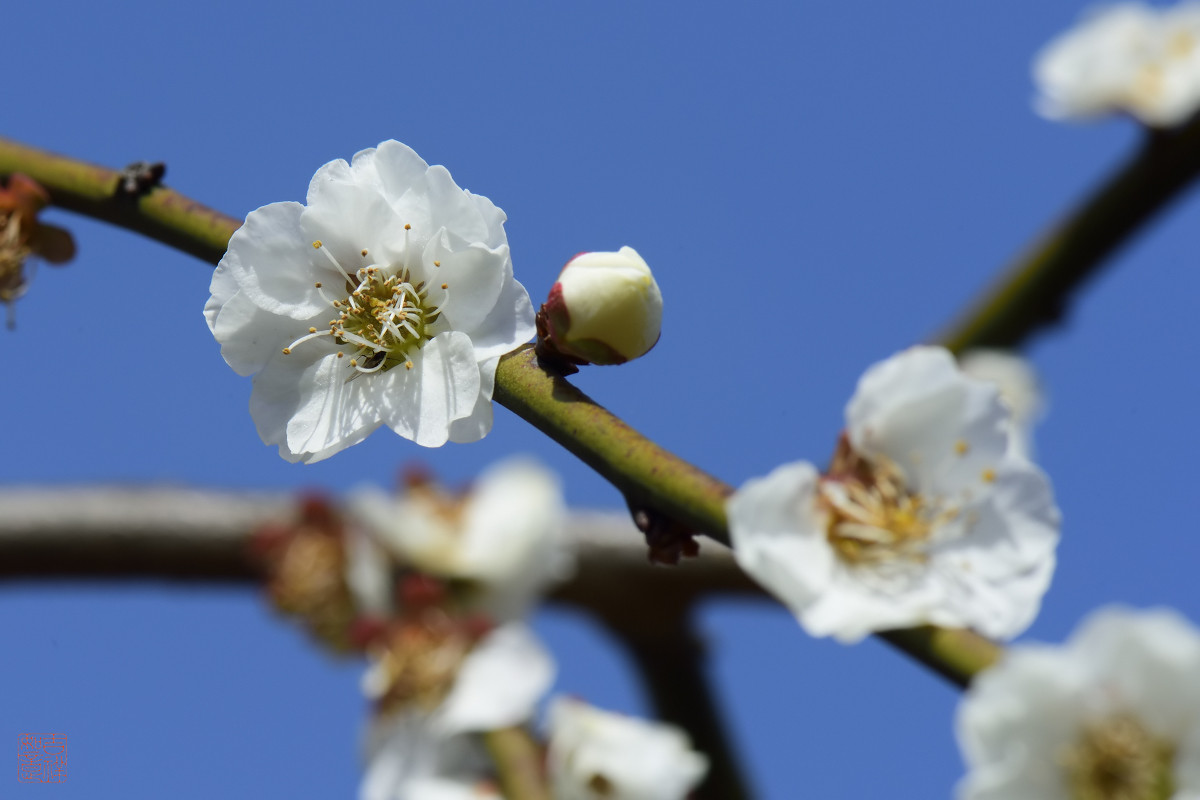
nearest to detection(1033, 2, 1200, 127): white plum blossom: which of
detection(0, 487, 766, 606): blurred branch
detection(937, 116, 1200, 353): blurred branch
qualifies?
detection(937, 116, 1200, 353): blurred branch

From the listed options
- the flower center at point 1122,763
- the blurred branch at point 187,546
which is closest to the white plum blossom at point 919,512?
the flower center at point 1122,763

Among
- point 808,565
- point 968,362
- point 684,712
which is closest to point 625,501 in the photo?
point 808,565

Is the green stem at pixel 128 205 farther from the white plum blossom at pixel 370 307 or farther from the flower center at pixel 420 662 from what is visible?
the flower center at pixel 420 662

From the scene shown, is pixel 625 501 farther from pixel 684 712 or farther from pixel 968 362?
pixel 968 362

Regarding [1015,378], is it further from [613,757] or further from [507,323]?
[507,323]

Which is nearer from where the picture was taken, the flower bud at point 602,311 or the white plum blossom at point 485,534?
the flower bud at point 602,311

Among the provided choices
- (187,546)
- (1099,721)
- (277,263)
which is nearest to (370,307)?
(277,263)
